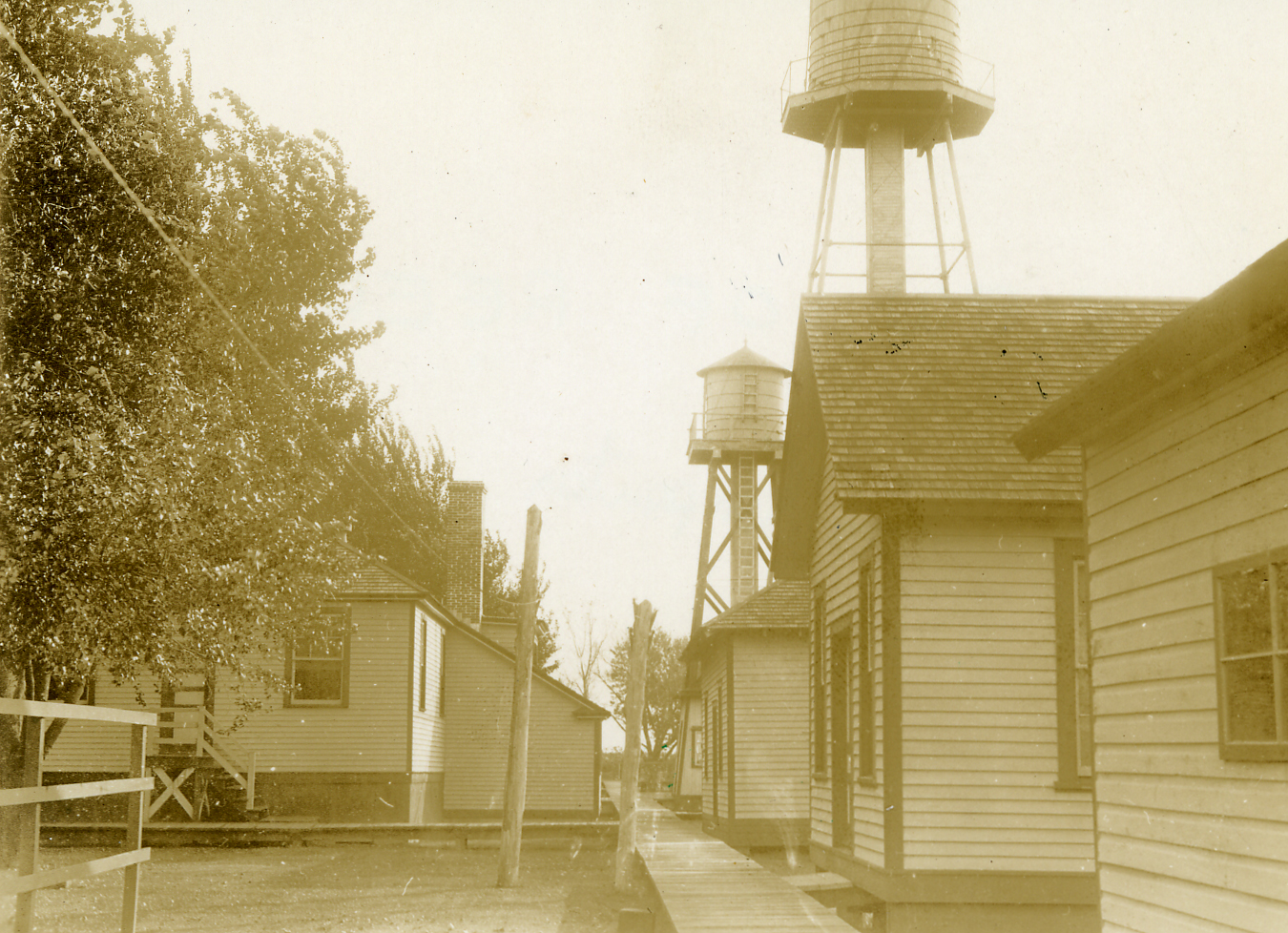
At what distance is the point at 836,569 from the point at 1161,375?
A: 755 cm

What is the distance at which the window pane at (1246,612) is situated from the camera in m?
6.38

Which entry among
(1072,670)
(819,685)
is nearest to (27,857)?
(1072,670)

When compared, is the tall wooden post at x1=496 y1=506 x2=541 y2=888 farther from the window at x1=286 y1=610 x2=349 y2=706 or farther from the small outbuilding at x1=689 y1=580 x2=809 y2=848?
the window at x1=286 y1=610 x2=349 y2=706

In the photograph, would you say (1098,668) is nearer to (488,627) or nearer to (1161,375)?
(1161,375)

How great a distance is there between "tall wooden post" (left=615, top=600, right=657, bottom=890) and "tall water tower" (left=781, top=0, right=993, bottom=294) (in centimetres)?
781

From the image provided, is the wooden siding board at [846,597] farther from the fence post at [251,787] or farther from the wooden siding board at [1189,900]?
the fence post at [251,787]

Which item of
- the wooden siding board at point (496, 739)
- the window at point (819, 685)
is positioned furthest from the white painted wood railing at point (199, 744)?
the window at point (819, 685)

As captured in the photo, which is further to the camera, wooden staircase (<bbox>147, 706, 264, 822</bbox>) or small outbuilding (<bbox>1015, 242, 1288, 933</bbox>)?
wooden staircase (<bbox>147, 706, 264, 822</bbox>)

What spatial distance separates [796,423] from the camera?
15250 millimetres

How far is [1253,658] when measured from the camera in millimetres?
6469

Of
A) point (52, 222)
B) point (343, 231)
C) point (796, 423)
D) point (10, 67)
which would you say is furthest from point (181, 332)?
point (343, 231)

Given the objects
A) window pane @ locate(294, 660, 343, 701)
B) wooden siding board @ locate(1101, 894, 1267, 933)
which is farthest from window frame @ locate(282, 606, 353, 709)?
wooden siding board @ locate(1101, 894, 1267, 933)

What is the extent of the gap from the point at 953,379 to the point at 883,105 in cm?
1066

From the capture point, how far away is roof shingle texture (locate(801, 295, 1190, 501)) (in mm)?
11609
